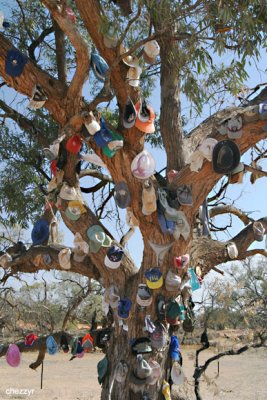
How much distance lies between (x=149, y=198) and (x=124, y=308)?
3.10 ft

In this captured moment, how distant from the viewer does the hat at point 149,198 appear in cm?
381

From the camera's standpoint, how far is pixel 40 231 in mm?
4453

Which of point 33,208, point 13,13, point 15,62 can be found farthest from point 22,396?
point 15,62

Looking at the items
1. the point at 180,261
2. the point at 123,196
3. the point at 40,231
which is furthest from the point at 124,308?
the point at 40,231

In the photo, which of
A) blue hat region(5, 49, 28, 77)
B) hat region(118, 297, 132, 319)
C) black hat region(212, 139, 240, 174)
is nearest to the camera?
black hat region(212, 139, 240, 174)

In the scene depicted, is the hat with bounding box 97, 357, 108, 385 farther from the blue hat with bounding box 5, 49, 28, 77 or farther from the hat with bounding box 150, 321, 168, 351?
the blue hat with bounding box 5, 49, 28, 77

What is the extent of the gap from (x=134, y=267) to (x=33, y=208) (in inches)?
94.0

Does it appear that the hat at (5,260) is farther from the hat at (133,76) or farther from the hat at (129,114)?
the hat at (133,76)

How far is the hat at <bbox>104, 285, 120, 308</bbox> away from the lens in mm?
4130

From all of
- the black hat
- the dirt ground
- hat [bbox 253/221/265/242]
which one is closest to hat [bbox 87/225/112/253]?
the black hat

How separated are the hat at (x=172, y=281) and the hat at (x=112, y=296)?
0.45 m

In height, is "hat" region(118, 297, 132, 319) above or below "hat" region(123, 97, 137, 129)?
below

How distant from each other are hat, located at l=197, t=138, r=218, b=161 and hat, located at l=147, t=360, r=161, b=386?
1.65 metres

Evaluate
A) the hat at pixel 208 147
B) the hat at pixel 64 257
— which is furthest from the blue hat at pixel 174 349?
the hat at pixel 208 147
